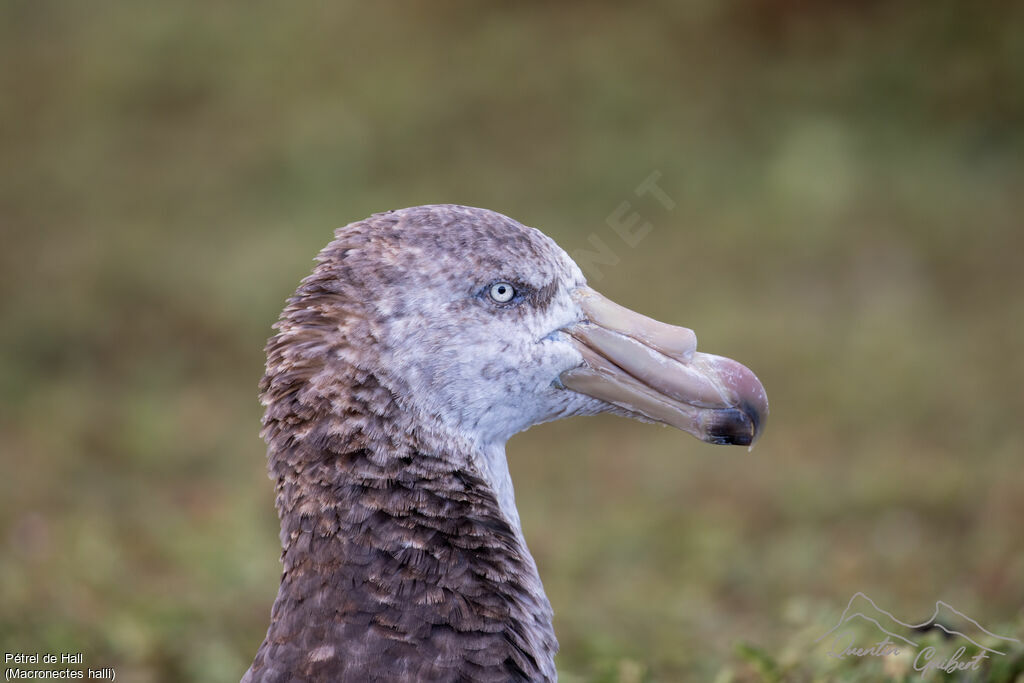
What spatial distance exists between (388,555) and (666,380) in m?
0.75

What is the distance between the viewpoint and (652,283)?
7.93 metres

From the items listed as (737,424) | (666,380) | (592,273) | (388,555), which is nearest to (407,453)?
(388,555)

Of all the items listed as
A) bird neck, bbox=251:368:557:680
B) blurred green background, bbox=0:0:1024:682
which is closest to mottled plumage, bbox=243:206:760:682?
bird neck, bbox=251:368:557:680

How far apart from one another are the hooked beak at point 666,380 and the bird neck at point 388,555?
374 mm

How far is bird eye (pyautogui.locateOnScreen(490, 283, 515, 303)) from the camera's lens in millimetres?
2588

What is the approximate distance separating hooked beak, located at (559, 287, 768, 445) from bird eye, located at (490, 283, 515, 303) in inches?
6.9

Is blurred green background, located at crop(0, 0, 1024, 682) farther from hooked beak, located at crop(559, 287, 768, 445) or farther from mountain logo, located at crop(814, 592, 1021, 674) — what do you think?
hooked beak, located at crop(559, 287, 768, 445)

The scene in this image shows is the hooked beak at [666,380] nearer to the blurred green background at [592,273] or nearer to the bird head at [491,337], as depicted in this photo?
the bird head at [491,337]

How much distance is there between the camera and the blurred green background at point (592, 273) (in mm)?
5035

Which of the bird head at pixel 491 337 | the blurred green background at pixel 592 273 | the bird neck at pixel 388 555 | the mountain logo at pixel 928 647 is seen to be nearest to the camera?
the bird neck at pixel 388 555

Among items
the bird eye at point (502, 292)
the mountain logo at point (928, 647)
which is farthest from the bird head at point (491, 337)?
the mountain logo at point (928, 647)

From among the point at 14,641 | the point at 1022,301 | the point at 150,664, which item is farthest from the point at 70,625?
the point at 1022,301

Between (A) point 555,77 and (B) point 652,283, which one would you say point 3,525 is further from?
(A) point 555,77

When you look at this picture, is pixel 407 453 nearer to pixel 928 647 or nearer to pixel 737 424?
pixel 737 424
